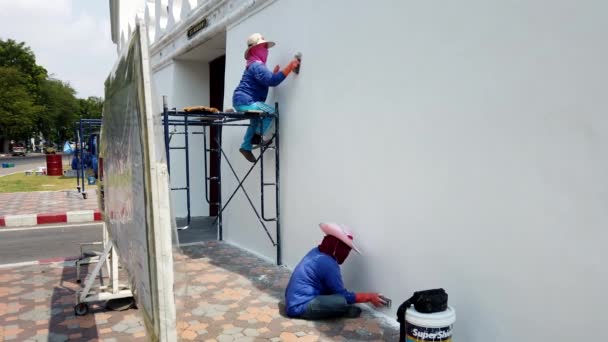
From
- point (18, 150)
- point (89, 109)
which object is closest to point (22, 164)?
point (18, 150)

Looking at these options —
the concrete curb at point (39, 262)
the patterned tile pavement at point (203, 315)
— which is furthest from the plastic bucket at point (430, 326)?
the concrete curb at point (39, 262)

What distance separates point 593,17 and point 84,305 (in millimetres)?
4259

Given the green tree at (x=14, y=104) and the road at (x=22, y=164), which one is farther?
the green tree at (x=14, y=104)

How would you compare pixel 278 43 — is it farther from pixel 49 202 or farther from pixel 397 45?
pixel 49 202

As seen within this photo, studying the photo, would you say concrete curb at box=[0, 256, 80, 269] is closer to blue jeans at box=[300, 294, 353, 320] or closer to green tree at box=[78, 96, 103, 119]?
blue jeans at box=[300, 294, 353, 320]

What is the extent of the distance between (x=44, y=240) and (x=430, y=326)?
680 cm

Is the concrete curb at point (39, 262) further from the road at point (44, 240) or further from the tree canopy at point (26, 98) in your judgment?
the tree canopy at point (26, 98)

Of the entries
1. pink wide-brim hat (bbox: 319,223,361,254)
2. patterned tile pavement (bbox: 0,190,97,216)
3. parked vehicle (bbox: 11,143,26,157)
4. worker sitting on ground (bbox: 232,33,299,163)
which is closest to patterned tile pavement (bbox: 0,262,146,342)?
pink wide-brim hat (bbox: 319,223,361,254)

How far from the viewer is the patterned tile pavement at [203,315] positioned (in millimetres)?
3488

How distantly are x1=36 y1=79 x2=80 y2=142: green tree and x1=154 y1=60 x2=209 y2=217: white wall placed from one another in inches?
1639

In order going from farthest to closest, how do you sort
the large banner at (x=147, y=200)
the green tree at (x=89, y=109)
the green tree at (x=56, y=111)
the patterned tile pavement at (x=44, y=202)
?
the green tree at (x=89, y=109) → the green tree at (x=56, y=111) → the patterned tile pavement at (x=44, y=202) → the large banner at (x=147, y=200)

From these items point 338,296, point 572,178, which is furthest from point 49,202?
point 572,178

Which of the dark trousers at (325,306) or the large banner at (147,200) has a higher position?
the large banner at (147,200)

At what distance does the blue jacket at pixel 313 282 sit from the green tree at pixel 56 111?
47629 mm
